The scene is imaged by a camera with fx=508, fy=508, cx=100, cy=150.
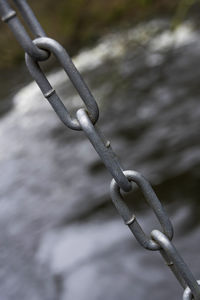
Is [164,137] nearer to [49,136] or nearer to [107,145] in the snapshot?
[49,136]

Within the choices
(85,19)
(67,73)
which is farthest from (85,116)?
(85,19)

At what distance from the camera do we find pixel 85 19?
7.52 meters

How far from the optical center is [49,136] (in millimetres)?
4121

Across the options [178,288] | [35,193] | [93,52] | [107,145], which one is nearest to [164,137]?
[35,193]

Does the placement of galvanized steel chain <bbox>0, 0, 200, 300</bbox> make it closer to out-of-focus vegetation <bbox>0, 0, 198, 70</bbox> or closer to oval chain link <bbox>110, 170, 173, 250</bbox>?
oval chain link <bbox>110, 170, 173, 250</bbox>

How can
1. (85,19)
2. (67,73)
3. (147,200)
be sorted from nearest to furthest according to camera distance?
(67,73) < (147,200) < (85,19)

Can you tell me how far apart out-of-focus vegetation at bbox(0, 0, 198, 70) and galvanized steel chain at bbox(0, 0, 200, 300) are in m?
6.24

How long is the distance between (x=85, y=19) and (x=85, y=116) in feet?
23.4

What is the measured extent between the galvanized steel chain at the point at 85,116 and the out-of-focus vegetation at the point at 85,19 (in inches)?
246

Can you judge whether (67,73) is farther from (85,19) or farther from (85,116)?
(85,19)

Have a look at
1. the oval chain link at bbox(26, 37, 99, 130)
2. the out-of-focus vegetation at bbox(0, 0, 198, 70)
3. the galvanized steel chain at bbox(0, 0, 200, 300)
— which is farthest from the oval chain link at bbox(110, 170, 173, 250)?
the out-of-focus vegetation at bbox(0, 0, 198, 70)

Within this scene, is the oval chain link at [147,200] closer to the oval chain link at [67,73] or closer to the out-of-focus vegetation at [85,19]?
the oval chain link at [67,73]

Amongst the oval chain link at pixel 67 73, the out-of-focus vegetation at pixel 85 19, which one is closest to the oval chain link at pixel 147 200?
the oval chain link at pixel 67 73

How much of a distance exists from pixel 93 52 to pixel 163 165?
3774mm
